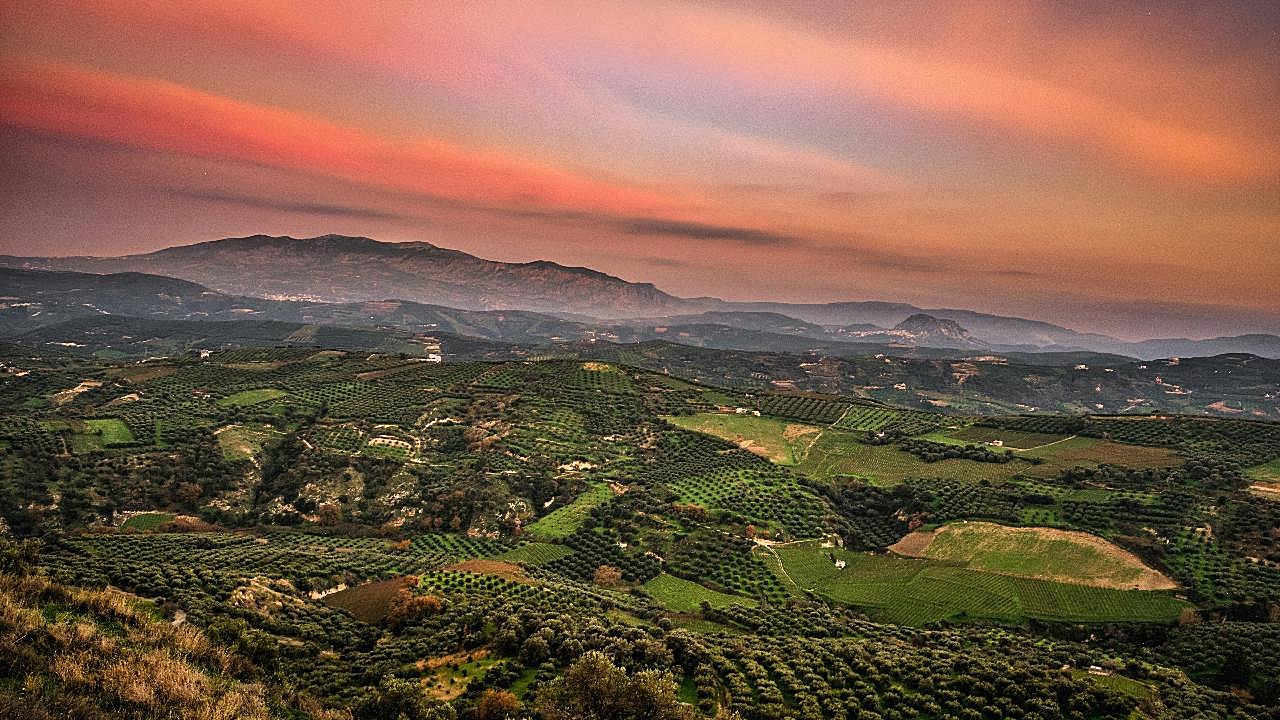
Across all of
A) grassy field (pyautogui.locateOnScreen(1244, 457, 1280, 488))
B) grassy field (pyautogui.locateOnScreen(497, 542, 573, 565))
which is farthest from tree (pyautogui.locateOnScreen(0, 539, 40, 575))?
grassy field (pyautogui.locateOnScreen(1244, 457, 1280, 488))

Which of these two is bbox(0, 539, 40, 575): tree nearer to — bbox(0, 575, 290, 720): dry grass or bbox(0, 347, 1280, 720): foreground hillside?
bbox(0, 347, 1280, 720): foreground hillside

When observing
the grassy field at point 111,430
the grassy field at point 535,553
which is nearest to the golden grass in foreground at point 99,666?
the grassy field at point 535,553

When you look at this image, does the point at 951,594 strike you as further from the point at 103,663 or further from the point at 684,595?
the point at 103,663

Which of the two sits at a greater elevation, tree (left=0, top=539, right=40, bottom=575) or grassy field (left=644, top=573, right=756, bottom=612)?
tree (left=0, top=539, right=40, bottom=575)

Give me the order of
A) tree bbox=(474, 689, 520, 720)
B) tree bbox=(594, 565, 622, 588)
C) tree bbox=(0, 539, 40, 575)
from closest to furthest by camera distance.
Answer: tree bbox=(0, 539, 40, 575) < tree bbox=(474, 689, 520, 720) < tree bbox=(594, 565, 622, 588)

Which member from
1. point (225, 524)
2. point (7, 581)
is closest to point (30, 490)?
point (225, 524)

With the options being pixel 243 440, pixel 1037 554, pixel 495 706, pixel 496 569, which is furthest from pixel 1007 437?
pixel 243 440

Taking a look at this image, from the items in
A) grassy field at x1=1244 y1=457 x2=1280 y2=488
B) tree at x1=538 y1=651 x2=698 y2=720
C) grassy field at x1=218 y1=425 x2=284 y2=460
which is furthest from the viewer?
grassy field at x1=218 y1=425 x2=284 y2=460
